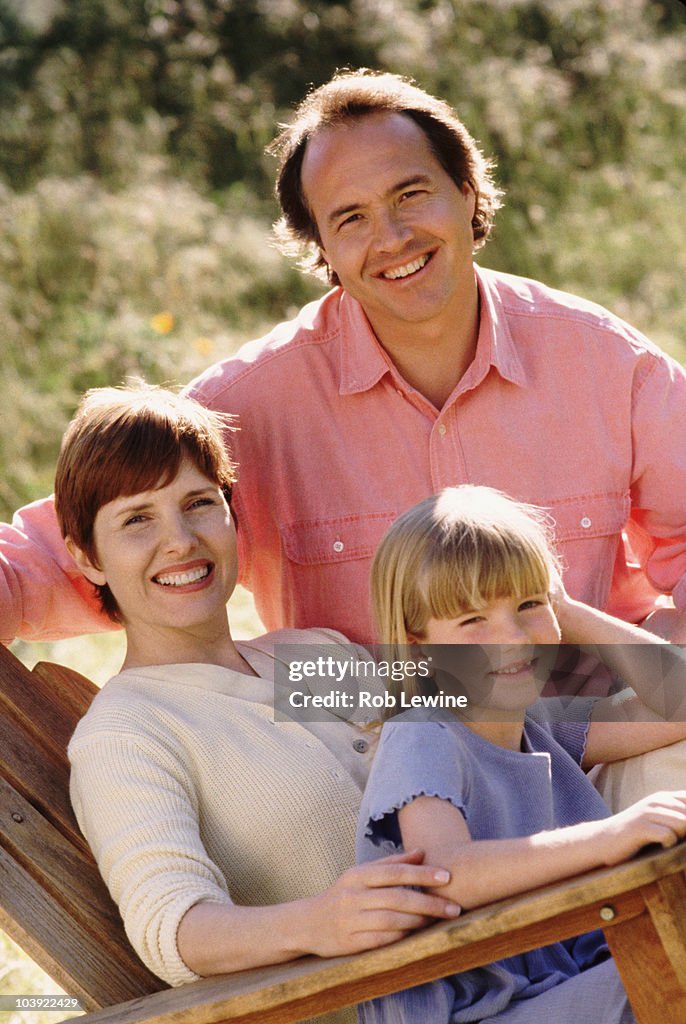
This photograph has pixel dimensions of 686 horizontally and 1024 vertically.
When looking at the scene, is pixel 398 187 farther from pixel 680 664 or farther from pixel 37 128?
pixel 37 128

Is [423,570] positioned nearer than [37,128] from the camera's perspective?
Yes

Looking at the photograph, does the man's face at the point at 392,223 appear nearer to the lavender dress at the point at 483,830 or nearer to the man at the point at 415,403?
the man at the point at 415,403

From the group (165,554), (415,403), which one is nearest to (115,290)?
(415,403)

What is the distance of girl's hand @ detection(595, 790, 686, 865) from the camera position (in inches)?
65.1

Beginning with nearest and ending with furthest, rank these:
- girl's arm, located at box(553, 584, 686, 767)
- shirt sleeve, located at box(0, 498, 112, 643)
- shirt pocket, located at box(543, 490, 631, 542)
A: girl's arm, located at box(553, 584, 686, 767), shirt sleeve, located at box(0, 498, 112, 643), shirt pocket, located at box(543, 490, 631, 542)

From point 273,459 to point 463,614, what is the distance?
3.24 feet

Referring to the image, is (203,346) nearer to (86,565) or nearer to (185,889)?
(86,565)

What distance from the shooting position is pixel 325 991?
1.81 metres

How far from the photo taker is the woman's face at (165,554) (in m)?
2.34

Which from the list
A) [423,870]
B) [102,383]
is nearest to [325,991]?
[423,870]

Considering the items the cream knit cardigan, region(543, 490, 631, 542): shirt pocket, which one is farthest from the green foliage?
the cream knit cardigan

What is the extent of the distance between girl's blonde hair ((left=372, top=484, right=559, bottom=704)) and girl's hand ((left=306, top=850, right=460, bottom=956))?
391mm

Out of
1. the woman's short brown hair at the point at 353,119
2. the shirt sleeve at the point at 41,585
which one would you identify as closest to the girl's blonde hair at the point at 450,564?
the shirt sleeve at the point at 41,585

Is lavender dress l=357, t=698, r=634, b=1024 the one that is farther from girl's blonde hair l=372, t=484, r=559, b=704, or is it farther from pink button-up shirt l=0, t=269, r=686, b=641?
pink button-up shirt l=0, t=269, r=686, b=641
